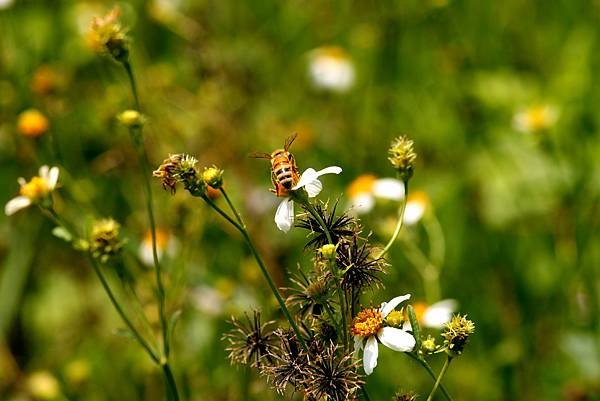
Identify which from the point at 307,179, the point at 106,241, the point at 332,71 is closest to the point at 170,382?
the point at 106,241

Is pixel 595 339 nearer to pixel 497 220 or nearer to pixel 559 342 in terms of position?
pixel 559 342

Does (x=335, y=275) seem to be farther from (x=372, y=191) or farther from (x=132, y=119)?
(x=372, y=191)

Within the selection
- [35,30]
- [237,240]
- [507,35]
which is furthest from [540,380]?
[35,30]

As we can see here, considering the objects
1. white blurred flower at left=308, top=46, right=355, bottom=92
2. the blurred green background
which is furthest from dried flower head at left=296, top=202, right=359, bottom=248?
white blurred flower at left=308, top=46, right=355, bottom=92

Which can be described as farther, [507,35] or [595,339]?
[507,35]

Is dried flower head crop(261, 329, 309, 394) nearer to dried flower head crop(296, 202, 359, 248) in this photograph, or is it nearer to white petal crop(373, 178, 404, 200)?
dried flower head crop(296, 202, 359, 248)
